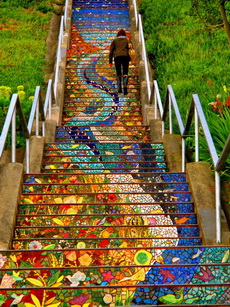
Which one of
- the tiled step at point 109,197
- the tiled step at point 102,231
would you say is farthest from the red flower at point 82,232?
the tiled step at point 109,197

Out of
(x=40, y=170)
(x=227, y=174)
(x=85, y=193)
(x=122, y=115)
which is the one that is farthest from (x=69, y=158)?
(x=122, y=115)

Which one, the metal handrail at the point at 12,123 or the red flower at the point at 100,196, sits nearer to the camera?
the metal handrail at the point at 12,123

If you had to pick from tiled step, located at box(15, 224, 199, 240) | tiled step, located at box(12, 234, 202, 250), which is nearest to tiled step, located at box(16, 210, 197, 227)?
tiled step, located at box(15, 224, 199, 240)

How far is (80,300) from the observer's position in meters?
Result: 3.67

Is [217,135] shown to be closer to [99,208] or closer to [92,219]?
[99,208]

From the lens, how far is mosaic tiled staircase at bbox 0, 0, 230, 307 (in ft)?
12.3

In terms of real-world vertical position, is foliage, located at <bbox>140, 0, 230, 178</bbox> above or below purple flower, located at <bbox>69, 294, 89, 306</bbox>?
above

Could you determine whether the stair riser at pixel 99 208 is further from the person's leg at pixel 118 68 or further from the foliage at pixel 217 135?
the person's leg at pixel 118 68

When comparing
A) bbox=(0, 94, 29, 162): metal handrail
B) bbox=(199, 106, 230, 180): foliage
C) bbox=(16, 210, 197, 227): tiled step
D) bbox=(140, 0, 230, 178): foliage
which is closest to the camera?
bbox=(16, 210, 197, 227): tiled step

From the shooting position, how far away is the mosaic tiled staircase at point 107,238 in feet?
12.3

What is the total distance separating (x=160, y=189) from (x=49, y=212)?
1260mm

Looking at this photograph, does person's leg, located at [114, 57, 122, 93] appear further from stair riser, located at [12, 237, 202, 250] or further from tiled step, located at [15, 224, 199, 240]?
stair riser, located at [12, 237, 202, 250]

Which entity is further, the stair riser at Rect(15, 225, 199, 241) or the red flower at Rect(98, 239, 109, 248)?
the stair riser at Rect(15, 225, 199, 241)


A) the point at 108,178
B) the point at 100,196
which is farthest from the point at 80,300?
the point at 108,178
